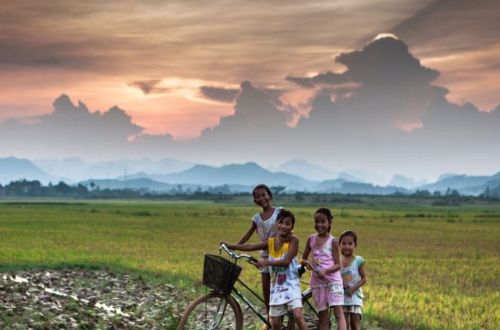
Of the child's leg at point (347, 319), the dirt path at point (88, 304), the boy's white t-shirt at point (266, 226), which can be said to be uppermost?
the boy's white t-shirt at point (266, 226)

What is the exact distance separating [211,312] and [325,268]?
2.12 metres

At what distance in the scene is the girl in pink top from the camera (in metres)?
8.42

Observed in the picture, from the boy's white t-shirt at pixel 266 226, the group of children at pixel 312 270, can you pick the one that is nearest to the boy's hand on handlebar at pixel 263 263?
the group of children at pixel 312 270

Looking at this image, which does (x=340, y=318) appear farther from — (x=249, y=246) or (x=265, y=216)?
(x=265, y=216)

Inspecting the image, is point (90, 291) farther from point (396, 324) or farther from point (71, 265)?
point (396, 324)

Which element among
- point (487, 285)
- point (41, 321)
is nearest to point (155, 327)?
point (41, 321)

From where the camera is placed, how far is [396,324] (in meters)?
13.6

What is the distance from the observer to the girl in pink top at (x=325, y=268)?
27.6 ft

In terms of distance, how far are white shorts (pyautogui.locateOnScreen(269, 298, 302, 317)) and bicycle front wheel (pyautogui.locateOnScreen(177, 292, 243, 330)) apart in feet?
2.42

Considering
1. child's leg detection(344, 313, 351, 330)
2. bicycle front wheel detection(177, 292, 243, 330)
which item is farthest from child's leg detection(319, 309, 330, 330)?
bicycle front wheel detection(177, 292, 243, 330)

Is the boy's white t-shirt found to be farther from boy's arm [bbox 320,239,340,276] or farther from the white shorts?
boy's arm [bbox 320,239,340,276]

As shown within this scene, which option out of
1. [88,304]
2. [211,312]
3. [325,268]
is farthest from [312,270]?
[88,304]

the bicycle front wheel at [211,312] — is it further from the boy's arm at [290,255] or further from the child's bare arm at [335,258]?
the child's bare arm at [335,258]

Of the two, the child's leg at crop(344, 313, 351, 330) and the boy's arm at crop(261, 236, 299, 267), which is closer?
the boy's arm at crop(261, 236, 299, 267)
